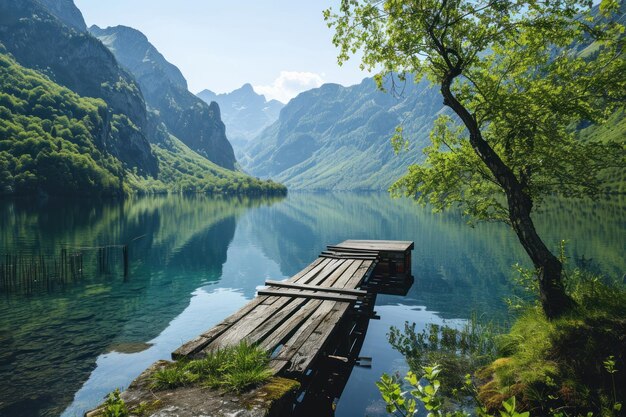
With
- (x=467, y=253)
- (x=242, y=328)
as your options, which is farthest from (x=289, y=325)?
(x=467, y=253)

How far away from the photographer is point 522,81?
1414 cm

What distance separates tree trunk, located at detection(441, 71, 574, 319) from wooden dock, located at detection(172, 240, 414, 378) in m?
5.91

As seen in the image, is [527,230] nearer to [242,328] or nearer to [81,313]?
[242,328]

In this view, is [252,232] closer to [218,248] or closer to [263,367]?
[218,248]

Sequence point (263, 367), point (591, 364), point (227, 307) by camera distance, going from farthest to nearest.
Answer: point (227, 307) < point (591, 364) < point (263, 367)

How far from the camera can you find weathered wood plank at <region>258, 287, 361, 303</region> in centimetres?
1287

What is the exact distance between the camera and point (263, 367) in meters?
7.57

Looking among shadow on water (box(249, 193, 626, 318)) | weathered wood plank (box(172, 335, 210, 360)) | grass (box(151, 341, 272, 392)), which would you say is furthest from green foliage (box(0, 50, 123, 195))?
grass (box(151, 341, 272, 392))

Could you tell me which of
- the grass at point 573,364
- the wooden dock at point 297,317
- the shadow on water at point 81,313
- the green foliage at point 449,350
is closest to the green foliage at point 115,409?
the wooden dock at point 297,317

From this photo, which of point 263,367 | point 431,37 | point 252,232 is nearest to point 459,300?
point 431,37

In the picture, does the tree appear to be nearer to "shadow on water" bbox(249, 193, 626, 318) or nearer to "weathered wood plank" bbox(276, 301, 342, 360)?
"shadow on water" bbox(249, 193, 626, 318)

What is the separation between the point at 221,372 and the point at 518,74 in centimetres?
1484

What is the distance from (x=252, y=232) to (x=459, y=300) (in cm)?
5831

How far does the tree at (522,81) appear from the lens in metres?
12.0
